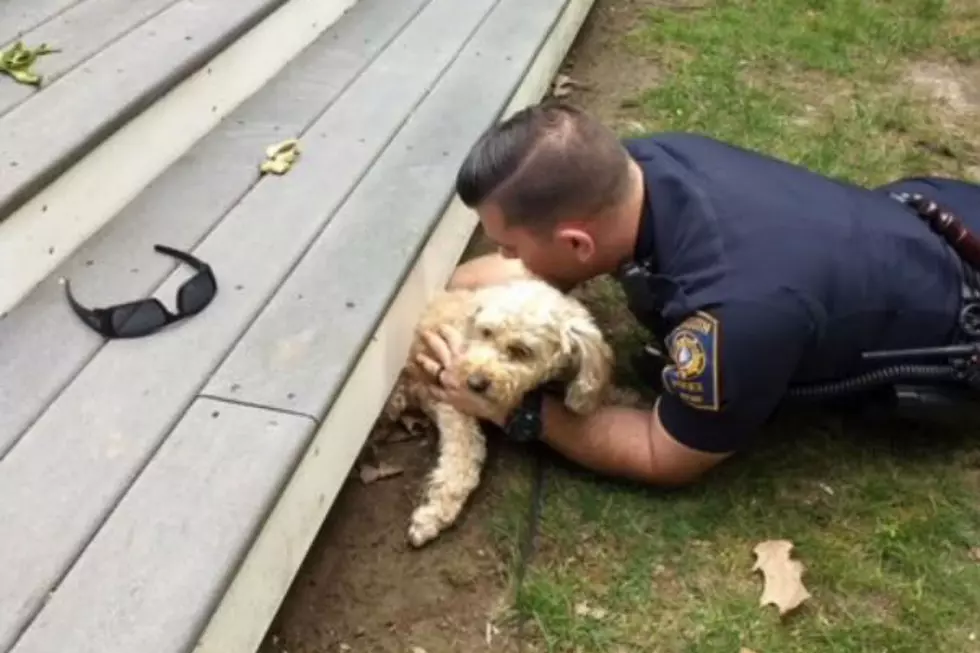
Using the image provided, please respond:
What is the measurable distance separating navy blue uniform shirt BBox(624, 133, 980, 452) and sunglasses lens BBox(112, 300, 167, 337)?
3.30 feet

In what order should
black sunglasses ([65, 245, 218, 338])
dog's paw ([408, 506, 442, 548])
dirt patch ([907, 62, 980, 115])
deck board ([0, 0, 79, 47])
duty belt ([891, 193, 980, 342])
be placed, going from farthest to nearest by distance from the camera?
dirt patch ([907, 62, 980, 115]) → deck board ([0, 0, 79, 47]) → duty belt ([891, 193, 980, 342]) → dog's paw ([408, 506, 442, 548]) → black sunglasses ([65, 245, 218, 338])

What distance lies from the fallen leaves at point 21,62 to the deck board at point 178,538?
116cm

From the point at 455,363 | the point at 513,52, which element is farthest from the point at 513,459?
the point at 513,52

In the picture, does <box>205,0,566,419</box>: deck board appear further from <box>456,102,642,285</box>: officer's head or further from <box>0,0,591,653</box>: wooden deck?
<box>456,102,642,285</box>: officer's head

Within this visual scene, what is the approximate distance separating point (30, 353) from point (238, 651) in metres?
0.77

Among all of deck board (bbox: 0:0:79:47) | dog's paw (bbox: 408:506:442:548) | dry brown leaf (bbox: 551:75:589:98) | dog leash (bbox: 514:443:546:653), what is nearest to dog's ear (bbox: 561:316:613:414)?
dog leash (bbox: 514:443:546:653)

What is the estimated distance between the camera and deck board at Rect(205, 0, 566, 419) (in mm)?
2498

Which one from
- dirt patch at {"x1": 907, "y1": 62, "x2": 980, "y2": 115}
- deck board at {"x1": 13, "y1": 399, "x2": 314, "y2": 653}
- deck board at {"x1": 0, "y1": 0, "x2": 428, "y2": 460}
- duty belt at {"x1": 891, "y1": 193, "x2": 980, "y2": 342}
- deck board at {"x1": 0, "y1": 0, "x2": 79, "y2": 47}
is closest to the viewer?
deck board at {"x1": 13, "y1": 399, "x2": 314, "y2": 653}

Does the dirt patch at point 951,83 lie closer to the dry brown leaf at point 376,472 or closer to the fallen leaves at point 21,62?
the dry brown leaf at point 376,472

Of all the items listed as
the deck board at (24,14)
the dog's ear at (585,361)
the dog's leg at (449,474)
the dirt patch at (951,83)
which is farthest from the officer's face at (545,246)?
the dirt patch at (951,83)

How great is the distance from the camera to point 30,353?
2.50 m

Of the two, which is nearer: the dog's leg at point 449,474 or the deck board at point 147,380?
the deck board at point 147,380

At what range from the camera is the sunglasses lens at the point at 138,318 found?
2562mm

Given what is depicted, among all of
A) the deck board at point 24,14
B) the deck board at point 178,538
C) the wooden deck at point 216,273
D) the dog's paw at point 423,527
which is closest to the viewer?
the deck board at point 178,538
